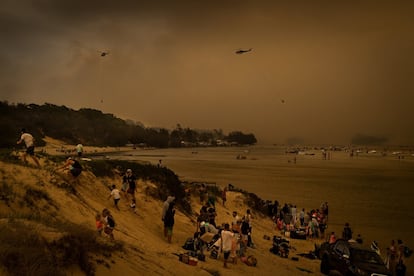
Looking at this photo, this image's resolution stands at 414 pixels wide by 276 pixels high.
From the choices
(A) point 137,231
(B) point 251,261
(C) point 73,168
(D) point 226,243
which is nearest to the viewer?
(D) point 226,243

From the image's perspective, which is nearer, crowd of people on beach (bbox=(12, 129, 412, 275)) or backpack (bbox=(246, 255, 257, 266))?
crowd of people on beach (bbox=(12, 129, 412, 275))

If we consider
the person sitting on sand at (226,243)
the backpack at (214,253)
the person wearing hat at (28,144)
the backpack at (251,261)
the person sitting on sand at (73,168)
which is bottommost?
the backpack at (251,261)

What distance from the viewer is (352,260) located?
12.3 metres

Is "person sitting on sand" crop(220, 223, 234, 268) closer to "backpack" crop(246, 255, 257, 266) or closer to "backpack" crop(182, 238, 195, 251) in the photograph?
"backpack" crop(246, 255, 257, 266)

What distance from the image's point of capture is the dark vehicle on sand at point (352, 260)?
38.3 feet

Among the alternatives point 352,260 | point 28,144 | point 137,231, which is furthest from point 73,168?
point 352,260

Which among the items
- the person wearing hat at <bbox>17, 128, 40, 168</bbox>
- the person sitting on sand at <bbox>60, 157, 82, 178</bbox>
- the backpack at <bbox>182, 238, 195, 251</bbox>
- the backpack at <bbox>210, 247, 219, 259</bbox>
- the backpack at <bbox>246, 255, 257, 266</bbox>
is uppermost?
the person wearing hat at <bbox>17, 128, 40, 168</bbox>

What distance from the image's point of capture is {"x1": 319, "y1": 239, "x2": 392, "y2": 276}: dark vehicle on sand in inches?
460

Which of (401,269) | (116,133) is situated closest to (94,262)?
(401,269)

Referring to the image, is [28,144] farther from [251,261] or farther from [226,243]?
[251,261]

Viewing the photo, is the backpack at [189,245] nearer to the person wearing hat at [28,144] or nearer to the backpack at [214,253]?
the backpack at [214,253]

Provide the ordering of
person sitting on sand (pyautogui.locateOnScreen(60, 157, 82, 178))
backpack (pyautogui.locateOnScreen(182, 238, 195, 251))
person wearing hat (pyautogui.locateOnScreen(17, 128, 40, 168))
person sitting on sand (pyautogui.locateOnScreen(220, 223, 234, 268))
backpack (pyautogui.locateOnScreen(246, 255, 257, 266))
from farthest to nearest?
person sitting on sand (pyautogui.locateOnScreen(60, 157, 82, 178))
person wearing hat (pyautogui.locateOnScreen(17, 128, 40, 168))
backpack (pyautogui.locateOnScreen(182, 238, 195, 251))
backpack (pyautogui.locateOnScreen(246, 255, 257, 266))
person sitting on sand (pyautogui.locateOnScreen(220, 223, 234, 268))

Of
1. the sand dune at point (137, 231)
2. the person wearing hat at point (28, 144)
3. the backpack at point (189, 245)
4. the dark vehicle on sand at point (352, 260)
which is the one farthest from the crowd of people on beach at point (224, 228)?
the dark vehicle on sand at point (352, 260)

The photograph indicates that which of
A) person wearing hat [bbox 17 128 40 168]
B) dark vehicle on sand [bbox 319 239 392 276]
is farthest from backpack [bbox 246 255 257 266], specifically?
person wearing hat [bbox 17 128 40 168]
